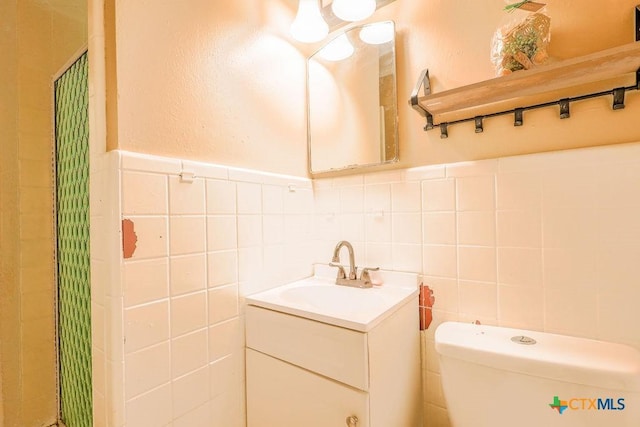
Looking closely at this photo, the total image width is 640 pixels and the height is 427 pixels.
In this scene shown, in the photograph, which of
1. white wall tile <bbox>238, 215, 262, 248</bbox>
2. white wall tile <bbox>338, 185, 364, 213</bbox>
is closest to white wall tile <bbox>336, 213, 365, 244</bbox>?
white wall tile <bbox>338, 185, 364, 213</bbox>

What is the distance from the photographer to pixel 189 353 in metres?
0.82

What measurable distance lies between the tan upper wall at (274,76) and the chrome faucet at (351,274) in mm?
407

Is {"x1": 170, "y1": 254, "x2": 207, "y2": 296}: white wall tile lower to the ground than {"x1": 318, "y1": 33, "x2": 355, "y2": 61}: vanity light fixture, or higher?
lower

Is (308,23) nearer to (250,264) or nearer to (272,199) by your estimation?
(272,199)

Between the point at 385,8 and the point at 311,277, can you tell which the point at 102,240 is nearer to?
the point at 311,277

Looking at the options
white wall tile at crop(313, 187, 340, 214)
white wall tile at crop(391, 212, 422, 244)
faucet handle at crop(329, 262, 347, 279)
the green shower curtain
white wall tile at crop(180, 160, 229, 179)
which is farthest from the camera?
white wall tile at crop(313, 187, 340, 214)

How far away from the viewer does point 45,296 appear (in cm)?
125

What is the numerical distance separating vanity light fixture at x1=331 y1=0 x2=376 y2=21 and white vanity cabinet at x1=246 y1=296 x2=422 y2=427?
1107 mm

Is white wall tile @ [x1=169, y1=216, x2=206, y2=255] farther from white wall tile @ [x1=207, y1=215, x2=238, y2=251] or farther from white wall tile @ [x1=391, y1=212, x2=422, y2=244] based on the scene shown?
white wall tile @ [x1=391, y1=212, x2=422, y2=244]

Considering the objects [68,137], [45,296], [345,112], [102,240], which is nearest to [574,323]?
[345,112]

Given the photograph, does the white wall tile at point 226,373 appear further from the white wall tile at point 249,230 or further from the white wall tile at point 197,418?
the white wall tile at point 249,230

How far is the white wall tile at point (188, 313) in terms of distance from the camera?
2.58ft

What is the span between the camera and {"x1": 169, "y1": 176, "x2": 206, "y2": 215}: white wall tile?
2.60 ft
